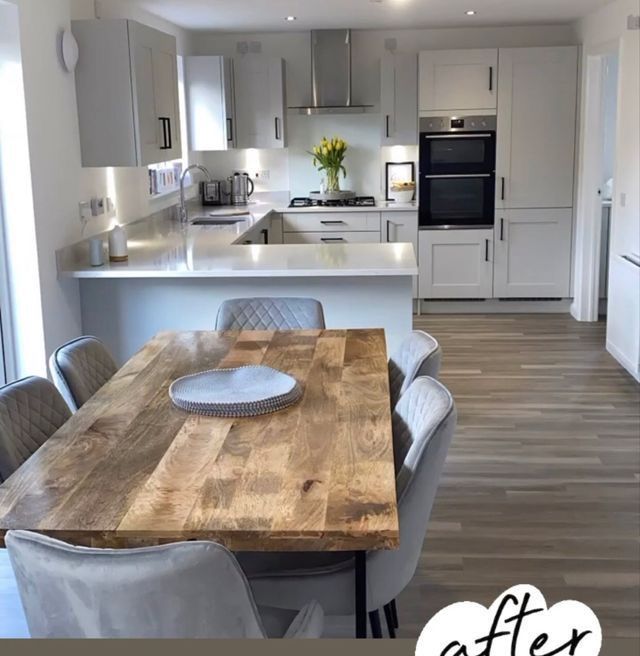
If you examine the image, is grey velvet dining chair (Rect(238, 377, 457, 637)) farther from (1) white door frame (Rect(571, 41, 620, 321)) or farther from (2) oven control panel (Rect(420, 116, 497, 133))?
(2) oven control panel (Rect(420, 116, 497, 133))

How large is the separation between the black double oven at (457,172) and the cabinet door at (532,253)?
0.21 m

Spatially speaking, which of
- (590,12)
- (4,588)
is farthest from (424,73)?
(4,588)

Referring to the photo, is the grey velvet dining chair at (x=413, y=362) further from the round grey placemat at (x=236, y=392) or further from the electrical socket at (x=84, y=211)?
the electrical socket at (x=84, y=211)

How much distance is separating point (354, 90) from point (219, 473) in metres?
6.12

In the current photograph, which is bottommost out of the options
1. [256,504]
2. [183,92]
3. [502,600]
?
[256,504]

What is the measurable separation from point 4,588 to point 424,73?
5.35 m

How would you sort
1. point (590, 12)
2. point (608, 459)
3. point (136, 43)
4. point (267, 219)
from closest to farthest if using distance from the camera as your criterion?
point (608, 459)
point (136, 43)
point (590, 12)
point (267, 219)

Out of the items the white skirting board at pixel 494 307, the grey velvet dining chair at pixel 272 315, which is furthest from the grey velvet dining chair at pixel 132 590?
the white skirting board at pixel 494 307

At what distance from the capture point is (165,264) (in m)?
4.36

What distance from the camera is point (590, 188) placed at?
6.79m

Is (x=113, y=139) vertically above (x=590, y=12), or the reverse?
(x=590, y=12)

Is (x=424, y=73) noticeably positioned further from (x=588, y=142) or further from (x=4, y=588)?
(x=4, y=588)

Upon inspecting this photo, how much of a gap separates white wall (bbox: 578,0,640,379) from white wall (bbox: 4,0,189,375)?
330cm

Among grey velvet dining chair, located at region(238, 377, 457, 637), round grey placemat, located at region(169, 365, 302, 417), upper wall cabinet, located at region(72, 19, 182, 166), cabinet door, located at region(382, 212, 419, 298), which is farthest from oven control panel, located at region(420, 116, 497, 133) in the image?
grey velvet dining chair, located at region(238, 377, 457, 637)
